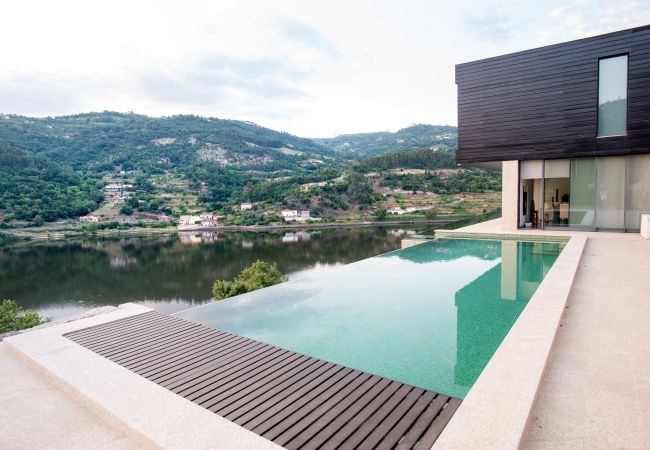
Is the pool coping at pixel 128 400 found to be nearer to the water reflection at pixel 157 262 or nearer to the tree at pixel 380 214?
the water reflection at pixel 157 262

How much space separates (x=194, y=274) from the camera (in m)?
26.8

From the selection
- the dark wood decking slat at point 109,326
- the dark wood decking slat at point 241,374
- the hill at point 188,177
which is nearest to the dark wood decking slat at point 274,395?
the dark wood decking slat at point 241,374

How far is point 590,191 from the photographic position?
9734 mm

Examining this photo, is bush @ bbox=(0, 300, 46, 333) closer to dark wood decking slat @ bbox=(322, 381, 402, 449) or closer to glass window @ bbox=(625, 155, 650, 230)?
dark wood decking slat @ bbox=(322, 381, 402, 449)

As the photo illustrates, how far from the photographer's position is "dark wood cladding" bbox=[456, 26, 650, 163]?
29.1 ft

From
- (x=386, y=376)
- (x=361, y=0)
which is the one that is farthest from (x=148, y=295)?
(x=386, y=376)

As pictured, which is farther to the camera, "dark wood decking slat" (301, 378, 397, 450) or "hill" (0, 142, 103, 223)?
"hill" (0, 142, 103, 223)

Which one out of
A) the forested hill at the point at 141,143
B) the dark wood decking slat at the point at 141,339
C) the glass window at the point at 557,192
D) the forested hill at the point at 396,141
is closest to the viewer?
the dark wood decking slat at the point at 141,339

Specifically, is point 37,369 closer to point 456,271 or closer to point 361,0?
point 456,271

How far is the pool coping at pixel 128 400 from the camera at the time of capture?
2.07 meters

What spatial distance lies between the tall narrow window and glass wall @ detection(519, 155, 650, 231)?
744mm

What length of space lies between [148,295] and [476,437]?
2312cm

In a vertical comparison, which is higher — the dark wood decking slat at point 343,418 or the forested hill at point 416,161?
the forested hill at point 416,161

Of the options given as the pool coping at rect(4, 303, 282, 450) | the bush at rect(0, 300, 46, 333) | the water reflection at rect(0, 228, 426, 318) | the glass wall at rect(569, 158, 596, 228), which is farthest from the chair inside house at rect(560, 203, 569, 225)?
the water reflection at rect(0, 228, 426, 318)
